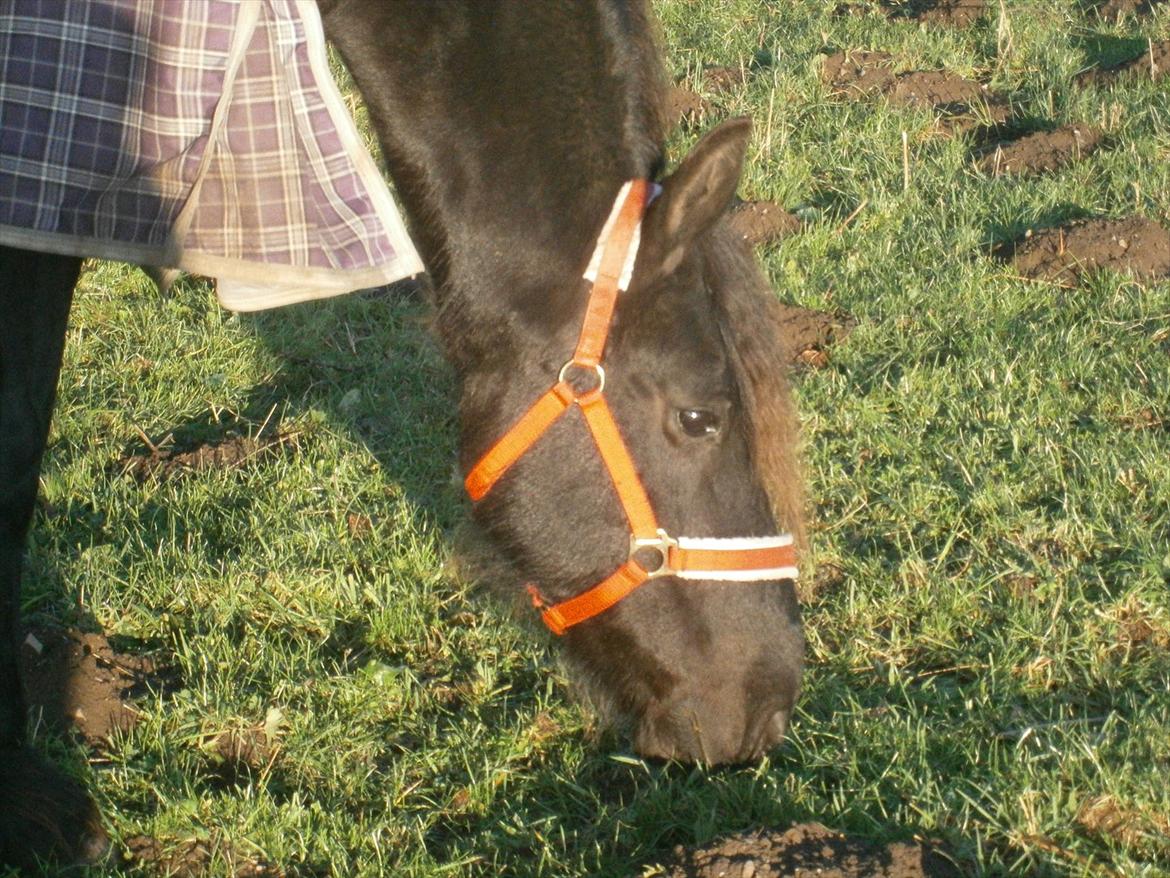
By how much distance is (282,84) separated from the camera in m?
→ 2.61

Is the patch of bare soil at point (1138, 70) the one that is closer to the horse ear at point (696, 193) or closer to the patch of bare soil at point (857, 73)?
the patch of bare soil at point (857, 73)

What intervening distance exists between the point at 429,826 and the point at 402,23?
161cm

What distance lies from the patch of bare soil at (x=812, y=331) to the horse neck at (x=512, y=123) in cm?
185

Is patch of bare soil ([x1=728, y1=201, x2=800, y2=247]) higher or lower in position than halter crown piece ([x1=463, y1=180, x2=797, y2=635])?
lower

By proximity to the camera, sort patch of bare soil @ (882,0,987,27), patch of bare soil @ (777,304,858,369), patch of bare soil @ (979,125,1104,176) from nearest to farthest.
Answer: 1. patch of bare soil @ (777,304,858,369)
2. patch of bare soil @ (979,125,1104,176)
3. patch of bare soil @ (882,0,987,27)

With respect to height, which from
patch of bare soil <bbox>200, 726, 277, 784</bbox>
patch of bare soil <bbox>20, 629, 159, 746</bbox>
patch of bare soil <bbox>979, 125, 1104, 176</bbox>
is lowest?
patch of bare soil <bbox>20, 629, 159, 746</bbox>

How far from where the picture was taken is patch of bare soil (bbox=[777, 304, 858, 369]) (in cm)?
445

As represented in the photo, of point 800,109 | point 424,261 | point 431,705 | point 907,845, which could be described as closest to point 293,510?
point 431,705

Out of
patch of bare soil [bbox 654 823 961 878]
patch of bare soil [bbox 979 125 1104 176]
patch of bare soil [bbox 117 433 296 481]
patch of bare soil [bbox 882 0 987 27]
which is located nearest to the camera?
patch of bare soil [bbox 654 823 961 878]

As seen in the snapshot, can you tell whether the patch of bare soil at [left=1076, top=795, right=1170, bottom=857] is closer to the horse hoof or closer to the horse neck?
the horse neck

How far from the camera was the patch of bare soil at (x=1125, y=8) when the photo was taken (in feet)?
22.9

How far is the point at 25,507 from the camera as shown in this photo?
2799 mm

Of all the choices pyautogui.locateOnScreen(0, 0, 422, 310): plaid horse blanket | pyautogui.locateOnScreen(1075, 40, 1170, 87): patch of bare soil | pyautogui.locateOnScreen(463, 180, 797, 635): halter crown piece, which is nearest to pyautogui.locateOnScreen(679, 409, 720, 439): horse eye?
pyautogui.locateOnScreen(463, 180, 797, 635): halter crown piece

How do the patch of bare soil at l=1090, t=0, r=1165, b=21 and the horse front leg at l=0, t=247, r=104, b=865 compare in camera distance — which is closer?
the horse front leg at l=0, t=247, r=104, b=865
